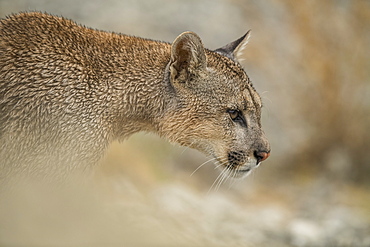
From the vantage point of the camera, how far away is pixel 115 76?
7.99m

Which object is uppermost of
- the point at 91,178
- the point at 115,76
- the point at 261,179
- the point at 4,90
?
the point at 261,179

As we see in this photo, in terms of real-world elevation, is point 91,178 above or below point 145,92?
below

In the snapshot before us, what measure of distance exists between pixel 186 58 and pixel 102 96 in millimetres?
1408

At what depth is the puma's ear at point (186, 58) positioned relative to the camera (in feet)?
26.1

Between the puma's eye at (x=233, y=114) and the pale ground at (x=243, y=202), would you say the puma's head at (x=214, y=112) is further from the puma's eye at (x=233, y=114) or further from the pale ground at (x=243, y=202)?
the pale ground at (x=243, y=202)

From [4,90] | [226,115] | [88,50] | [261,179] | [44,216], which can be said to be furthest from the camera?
[261,179]

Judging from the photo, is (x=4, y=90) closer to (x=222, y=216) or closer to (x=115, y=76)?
(x=115, y=76)

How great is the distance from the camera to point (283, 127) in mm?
19750

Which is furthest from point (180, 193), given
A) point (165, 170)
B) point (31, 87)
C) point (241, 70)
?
point (31, 87)

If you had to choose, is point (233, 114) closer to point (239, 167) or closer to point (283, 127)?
point (239, 167)

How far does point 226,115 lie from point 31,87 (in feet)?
9.69

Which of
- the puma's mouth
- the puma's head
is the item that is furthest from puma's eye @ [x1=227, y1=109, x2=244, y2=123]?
the puma's mouth

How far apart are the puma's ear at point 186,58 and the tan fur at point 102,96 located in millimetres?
15

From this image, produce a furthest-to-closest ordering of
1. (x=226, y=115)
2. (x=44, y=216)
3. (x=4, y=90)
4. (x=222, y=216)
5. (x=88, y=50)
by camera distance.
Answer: (x=222, y=216) → (x=226, y=115) → (x=88, y=50) → (x=4, y=90) → (x=44, y=216)
